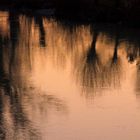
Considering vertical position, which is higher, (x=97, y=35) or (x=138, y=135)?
(x=138, y=135)

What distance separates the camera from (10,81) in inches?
577

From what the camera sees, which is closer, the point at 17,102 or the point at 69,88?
the point at 17,102

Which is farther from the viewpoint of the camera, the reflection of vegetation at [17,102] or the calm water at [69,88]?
the calm water at [69,88]

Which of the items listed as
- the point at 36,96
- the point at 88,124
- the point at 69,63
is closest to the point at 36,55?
the point at 69,63

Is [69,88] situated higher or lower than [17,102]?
lower

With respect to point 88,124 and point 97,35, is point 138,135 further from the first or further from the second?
point 97,35

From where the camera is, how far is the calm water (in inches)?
396

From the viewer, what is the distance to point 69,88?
45.4 feet

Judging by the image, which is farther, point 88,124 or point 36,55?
point 36,55

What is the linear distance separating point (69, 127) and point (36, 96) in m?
2.69

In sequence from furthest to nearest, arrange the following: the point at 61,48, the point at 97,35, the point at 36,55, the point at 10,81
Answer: the point at 97,35, the point at 61,48, the point at 36,55, the point at 10,81

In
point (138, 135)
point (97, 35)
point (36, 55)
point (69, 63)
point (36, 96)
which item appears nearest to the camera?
point (138, 135)

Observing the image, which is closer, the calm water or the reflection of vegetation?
the reflection of vegetation

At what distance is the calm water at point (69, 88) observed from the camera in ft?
33.0
